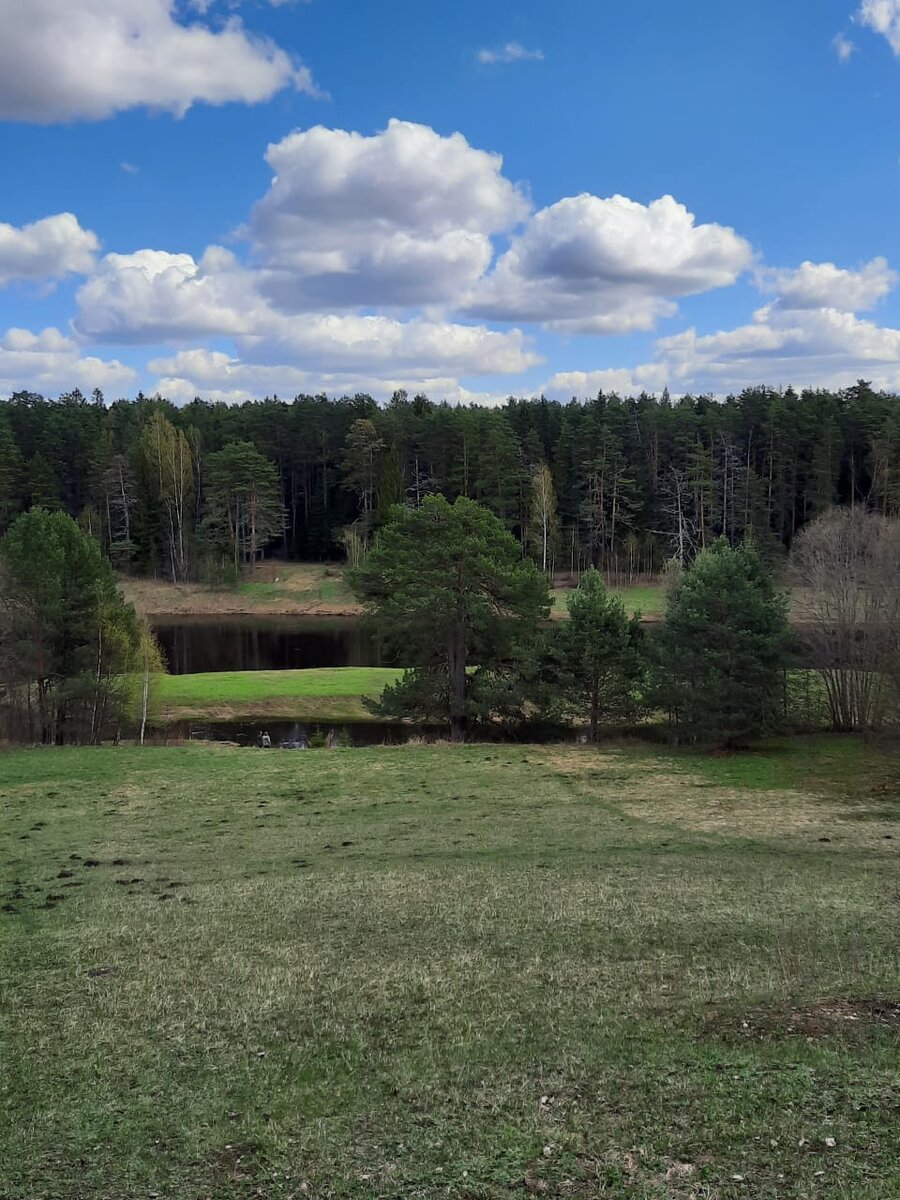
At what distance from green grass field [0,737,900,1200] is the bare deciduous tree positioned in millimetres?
17561

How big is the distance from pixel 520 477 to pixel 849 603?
202ft

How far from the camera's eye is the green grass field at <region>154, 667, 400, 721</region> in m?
51.8

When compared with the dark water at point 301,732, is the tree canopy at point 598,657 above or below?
above

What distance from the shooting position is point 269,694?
177ft

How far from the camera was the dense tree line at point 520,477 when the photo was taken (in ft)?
311

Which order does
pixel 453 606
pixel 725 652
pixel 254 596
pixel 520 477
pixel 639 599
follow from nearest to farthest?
pixel 725 652
pixel 453 606
pixel 639 599
pixel 254 596
pixel 520 477

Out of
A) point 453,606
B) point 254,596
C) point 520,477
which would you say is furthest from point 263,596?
point 453,606

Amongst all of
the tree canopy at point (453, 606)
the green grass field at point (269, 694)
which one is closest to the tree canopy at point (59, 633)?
the green grass field at point (269, 694)

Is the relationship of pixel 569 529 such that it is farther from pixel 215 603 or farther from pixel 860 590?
pixel 860 590

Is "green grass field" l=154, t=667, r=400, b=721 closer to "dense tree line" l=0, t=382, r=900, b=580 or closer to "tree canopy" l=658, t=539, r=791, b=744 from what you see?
"tree canopy" l=658, t=539, r=791, b=744

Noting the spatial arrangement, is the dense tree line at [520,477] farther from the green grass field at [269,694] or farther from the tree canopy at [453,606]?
the tree canopy at [453,606]

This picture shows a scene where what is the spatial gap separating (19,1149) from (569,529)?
9663cm

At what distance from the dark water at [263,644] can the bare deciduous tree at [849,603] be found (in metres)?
29.2

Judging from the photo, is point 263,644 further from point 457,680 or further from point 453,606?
point 453,606
